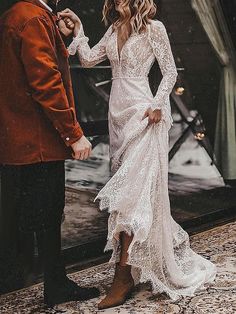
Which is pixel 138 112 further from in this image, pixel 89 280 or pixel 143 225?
pixel 89 280

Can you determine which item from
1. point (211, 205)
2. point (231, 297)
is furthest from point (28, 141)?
point (211, 205)

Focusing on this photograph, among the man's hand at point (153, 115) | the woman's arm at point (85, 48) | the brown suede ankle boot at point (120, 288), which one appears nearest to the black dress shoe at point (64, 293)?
the brown suede ankle boot at point (120, 288)

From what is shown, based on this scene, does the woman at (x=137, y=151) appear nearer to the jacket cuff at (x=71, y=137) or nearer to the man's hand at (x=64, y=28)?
the man's hand at (x=64, y=28)

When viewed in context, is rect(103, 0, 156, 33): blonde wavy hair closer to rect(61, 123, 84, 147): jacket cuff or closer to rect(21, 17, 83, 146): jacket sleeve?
rect(21, 17, 83, 146): jacket sleeve

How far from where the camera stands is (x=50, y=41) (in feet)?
9.28

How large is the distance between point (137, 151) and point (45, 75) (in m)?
0.72

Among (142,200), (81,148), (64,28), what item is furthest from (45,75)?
(142,200)

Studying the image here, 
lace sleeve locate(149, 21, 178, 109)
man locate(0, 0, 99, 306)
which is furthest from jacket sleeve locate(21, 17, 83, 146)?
lace sleeve locate(149, 21, 178, 109)

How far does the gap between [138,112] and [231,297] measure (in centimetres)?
113

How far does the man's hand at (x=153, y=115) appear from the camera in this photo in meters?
3.21

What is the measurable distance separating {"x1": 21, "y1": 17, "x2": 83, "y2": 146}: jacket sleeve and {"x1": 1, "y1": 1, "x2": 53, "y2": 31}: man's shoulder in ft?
0.08

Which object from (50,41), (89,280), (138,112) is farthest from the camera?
(89,280)

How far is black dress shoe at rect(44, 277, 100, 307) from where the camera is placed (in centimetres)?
320

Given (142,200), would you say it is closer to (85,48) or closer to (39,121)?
(39,121)
